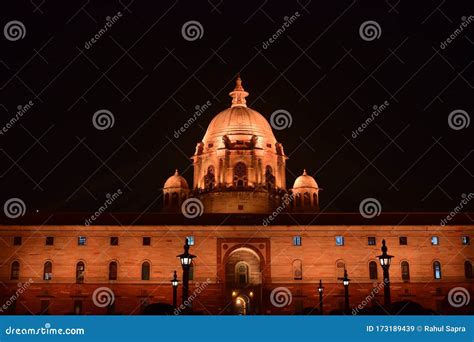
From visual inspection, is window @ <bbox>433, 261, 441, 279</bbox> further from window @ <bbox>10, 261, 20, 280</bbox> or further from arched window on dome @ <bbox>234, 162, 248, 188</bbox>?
window @ <bbox>10, 261, 20, 280</bbox>

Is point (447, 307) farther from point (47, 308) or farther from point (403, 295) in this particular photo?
point (47, 308)

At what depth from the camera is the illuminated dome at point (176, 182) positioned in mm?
69500

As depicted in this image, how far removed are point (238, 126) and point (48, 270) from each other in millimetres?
26464

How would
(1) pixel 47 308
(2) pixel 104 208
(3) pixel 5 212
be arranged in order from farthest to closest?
(2) pixel 104 208 → (3) pixel 5 212 → (1) pixel 47 308

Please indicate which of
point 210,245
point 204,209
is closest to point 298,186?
point 204,209

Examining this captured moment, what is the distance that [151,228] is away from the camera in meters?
57.8

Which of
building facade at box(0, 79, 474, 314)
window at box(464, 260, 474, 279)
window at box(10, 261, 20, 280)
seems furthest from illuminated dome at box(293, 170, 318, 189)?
window at box(10, 261, 20, 280)

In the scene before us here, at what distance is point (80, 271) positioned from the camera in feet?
188

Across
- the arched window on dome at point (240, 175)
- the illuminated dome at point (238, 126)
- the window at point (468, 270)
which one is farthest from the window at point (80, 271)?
the window at point (468, 270)

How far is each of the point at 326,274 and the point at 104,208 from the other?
24.0 meters

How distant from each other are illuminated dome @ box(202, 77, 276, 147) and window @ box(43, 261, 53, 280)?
23238 mm

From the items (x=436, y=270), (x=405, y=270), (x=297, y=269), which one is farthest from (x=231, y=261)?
(x=436, y=270)

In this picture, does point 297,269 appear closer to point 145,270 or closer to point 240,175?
point 145,270

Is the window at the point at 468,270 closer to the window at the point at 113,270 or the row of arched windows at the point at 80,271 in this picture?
the row of arched windows at the point at 80,271
